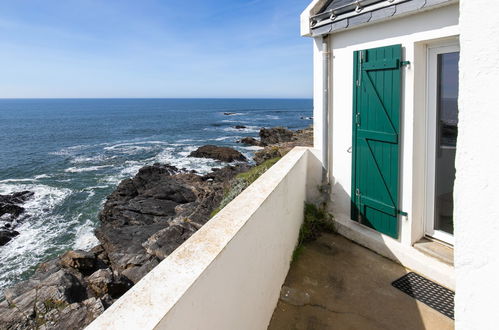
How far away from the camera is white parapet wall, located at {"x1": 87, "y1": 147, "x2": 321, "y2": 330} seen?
1367 mm

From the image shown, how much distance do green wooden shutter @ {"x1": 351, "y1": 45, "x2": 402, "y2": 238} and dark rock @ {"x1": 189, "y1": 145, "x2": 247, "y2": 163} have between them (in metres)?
20.0

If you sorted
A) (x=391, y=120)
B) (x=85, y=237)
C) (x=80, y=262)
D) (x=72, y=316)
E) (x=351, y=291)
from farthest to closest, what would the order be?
(x=85, y=237) < (x=80, y=262) < (x=72, y=316) < (x=391, y=120) < (x=351, y=291)

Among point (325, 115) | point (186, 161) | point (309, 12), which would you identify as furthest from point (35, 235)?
point (309, 12)

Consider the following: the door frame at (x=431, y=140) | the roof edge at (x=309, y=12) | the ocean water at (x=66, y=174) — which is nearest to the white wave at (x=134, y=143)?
the ocean water at (x=66, y=174)

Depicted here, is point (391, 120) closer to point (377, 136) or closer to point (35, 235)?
point (377, 136)

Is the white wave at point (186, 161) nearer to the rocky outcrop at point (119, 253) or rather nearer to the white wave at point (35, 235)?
the rocky outcrop at point (119, 253)

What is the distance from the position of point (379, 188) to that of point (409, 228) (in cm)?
57

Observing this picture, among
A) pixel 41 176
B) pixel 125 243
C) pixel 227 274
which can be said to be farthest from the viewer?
pixel 41 176

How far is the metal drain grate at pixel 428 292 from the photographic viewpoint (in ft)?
11.0

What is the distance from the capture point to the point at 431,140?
12.7 ft

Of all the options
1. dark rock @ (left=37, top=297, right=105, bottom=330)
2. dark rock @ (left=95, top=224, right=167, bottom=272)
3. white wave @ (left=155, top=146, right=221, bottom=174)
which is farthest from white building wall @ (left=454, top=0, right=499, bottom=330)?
white wave @ (left=155, top=146, right=221, bottom=174)

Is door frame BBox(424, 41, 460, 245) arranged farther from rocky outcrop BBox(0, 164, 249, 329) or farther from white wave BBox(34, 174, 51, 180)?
white wave BBox(34, 174, 51, 180)

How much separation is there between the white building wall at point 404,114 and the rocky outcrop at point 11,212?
13.5 m

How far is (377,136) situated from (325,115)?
0.87 metres
